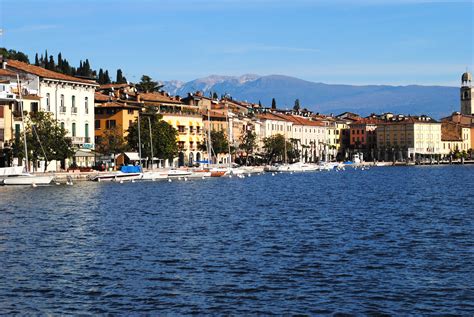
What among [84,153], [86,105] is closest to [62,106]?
[86,105]

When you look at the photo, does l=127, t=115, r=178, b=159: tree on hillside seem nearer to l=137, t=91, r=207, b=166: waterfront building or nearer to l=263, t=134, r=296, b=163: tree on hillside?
l=137, t=91, r=207, b=166: waterfront building

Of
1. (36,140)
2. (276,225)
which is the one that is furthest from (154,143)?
(276,225)

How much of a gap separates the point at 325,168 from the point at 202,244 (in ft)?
394

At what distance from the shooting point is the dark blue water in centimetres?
2142

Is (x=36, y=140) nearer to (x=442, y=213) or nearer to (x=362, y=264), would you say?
(x=442, y=213)

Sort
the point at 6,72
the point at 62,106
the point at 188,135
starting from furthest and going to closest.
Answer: the point at 188,135
the point at 62,106
the point at 6,72

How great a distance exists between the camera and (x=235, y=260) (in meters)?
27.7

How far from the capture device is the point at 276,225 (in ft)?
129

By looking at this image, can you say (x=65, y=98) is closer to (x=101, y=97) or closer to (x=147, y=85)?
(x=101, y=97)

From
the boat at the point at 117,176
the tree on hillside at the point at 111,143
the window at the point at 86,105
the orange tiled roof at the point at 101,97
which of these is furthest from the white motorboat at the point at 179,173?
the orange tiled roof at the point at 101,97

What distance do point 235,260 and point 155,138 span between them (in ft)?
239

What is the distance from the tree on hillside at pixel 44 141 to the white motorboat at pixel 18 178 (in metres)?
5.92

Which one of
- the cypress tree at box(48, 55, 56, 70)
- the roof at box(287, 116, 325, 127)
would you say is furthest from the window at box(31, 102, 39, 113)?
the roof at box(287, 116, 325, 127)

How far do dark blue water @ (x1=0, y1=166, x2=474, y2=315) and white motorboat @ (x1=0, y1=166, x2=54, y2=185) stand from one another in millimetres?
19775
